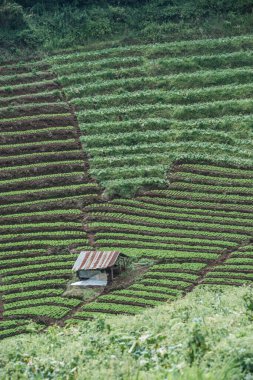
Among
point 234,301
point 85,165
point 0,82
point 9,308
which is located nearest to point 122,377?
point 234,301

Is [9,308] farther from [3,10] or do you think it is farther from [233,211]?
[3,10]

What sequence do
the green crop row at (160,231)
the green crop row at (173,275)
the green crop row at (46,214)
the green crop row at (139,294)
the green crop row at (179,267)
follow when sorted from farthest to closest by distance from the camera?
the green crop row at (46,214), the green crop row at (160,231), the green crop row at (179,267), the green crop row at (173,275), the green crop row at (139,294)

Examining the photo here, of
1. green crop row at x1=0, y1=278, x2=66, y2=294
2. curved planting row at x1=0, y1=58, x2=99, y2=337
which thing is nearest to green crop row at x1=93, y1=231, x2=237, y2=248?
curved planting row at x1=0, y1=58, x2=99, y2=337

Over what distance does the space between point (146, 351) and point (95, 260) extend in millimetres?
32577

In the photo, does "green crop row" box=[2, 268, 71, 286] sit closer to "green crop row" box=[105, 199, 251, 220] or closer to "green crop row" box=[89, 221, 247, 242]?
"green crop row" box=[89, 221, 247, 242]

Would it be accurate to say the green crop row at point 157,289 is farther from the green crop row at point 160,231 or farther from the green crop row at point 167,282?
the green crop row at point 160,231

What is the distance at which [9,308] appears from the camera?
164ft

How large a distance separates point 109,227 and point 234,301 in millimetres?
31356

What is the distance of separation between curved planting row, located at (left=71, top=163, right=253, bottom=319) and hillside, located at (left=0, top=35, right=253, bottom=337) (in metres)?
0.10

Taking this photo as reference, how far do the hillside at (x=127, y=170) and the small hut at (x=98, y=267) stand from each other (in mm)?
1485

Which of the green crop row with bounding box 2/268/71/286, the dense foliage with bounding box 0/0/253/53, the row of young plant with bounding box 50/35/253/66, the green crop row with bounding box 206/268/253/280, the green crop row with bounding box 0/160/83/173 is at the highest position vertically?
the dense foliage with bounding box 0/0/253/53

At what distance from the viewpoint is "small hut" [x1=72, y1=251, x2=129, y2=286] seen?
5200 cm

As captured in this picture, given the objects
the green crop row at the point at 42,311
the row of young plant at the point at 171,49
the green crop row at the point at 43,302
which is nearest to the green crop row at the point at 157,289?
the green crop row at the point at 43,302

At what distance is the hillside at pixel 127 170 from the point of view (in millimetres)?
52281
